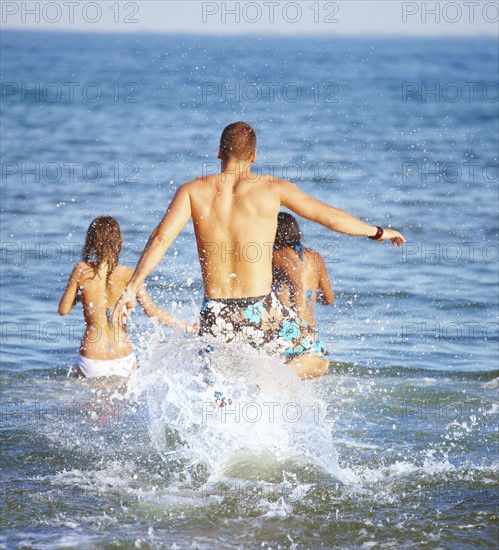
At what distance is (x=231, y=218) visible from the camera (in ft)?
17.9

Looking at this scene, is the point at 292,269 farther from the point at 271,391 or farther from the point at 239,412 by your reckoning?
the point at 239,412

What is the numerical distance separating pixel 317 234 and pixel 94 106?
18348mm

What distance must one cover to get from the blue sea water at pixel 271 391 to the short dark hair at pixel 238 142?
1065mm

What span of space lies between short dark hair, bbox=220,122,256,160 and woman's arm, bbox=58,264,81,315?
1838mm

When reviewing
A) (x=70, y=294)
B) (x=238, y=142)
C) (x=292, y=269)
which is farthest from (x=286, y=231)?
(x=70, y=294)

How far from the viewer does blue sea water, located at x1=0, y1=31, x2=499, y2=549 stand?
16.7ft

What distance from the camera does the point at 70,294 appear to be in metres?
6.84

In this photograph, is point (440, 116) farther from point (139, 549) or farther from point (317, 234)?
point (139, 549)

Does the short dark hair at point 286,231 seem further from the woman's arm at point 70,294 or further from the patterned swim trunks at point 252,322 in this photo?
the woman's arm at point 70,294

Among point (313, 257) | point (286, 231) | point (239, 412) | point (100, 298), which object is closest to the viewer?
point (239, 412)

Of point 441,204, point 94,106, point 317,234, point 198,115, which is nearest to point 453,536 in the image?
point 317,234

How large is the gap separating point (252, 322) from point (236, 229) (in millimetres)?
507

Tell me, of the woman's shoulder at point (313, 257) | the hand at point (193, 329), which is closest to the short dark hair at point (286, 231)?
the woman's shoulder at point (313, 257)

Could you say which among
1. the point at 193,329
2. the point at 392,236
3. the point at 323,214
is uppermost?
the point at 323,214
